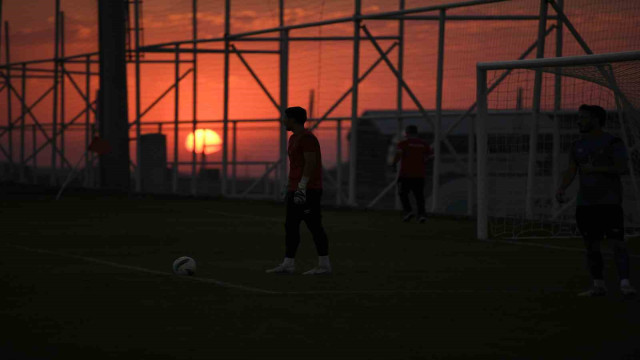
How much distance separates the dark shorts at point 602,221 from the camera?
885 cm

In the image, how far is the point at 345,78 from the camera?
985 inches

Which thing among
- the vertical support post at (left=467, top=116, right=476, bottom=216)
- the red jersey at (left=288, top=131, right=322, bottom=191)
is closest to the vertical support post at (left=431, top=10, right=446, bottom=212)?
the vertical support post at (left=467, top=116, right=476, bottom=216)

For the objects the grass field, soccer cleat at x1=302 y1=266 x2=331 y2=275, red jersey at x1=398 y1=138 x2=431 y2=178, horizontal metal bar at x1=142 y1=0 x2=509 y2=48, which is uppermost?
horizontal metal bar at x1=142 y1=0 x2=509 y2=48

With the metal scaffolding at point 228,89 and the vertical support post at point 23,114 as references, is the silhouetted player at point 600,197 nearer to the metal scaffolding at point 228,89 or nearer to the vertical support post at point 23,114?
the metal scaffolding at point 228,89

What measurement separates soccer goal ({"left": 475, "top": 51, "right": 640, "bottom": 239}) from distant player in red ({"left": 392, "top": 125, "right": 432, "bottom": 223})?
1316mm

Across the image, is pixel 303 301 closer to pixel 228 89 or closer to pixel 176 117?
pixel 228 89

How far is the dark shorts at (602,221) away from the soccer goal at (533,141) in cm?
558

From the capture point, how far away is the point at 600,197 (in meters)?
8.89

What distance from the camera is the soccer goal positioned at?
15.5m

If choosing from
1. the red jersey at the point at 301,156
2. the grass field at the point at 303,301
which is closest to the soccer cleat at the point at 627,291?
the grass field at the point at 303,301

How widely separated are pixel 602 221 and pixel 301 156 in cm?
320

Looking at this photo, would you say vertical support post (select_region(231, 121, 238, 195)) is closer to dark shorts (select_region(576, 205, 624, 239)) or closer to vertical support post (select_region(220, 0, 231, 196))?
vertical support post (select_region(220, 0, 231, 196))

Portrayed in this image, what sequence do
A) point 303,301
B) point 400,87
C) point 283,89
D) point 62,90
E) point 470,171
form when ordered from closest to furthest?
point 303,301, point 470,171, point 400,87, point 283,89, point 62,90

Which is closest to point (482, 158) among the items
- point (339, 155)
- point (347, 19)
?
point (347, 19)
